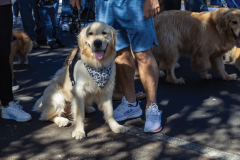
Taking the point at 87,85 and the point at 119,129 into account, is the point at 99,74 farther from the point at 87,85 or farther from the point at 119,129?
the point at 119,129

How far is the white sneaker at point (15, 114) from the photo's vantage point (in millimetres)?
3088

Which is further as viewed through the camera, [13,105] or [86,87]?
[13,105]

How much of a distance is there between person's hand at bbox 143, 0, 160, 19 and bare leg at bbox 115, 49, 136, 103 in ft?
1.96

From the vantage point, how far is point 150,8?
106 inches

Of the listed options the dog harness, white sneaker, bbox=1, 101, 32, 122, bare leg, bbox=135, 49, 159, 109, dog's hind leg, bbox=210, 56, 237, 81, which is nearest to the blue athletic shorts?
bare leg, bbox=135, 49, 159, 109

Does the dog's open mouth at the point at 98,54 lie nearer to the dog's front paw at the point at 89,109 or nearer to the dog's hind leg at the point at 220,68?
the dog's front paw at the point at 89,109

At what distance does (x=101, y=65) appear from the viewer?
8.93ft

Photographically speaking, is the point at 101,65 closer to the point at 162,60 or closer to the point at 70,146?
the point at 70,146

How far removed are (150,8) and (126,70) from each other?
0.82 m

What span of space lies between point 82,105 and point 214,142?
138 cm

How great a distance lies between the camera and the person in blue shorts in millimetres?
2803

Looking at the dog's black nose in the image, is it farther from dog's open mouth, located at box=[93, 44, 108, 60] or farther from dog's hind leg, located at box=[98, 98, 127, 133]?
dog's hind leg, located at box=[98, 98, 127, 133]

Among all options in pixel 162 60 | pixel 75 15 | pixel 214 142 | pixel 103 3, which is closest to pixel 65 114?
pixel 103 3

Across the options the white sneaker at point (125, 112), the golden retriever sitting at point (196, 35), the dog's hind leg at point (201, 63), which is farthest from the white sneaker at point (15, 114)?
the dog's hind leg at point (201, 63)
